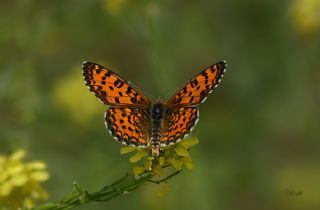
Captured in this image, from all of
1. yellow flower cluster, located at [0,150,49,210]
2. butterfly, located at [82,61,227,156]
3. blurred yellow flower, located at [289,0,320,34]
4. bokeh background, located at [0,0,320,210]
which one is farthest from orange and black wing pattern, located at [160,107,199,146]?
blurred yellow flower, located at [289,0,320,34]

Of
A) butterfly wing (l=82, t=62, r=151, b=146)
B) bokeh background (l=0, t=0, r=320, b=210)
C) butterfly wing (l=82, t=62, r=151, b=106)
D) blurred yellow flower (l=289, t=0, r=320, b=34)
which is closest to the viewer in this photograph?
butterfly wing (l=82, t=62, r=151, b=146)

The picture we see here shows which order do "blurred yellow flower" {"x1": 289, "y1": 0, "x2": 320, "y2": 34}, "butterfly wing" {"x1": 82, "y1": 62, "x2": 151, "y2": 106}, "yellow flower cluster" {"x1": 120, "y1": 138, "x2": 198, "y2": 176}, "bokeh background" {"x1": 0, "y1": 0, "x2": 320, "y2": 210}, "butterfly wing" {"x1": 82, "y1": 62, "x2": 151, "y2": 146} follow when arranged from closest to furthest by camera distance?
"yellow flower cluster" {"x1": 120, "y1": 138, "x2": 198, "y2": 176} → "butterfly wing" {"x1": 82, "y1": 62, "x2": 151, "y2": 146} → "butterfly wing" {"x1": 82, "y1": 62, "x2": 151, "y2": 106} → "bokeh background" {"x1": 0, "y1": 0, "x2": 320, "y2": 210} → "blurred yellow flower" {"x1": 289, "y1": 0, "x2": 320, "y2": 34}

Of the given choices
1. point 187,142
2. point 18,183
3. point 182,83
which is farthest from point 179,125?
point 182,83

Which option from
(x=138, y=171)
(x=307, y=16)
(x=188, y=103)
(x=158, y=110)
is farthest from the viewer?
(x=307, y=16)

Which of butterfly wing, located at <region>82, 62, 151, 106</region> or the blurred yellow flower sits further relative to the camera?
the blurred yellow flower

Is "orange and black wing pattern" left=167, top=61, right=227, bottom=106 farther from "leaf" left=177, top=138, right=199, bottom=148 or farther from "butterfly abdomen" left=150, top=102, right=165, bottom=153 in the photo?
"leaf" left=177, top=138, right=199, bottom=148

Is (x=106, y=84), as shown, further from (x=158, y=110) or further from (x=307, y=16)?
(x=307, y=16)

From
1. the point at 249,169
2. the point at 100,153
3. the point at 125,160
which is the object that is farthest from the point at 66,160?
the point at 249,169
